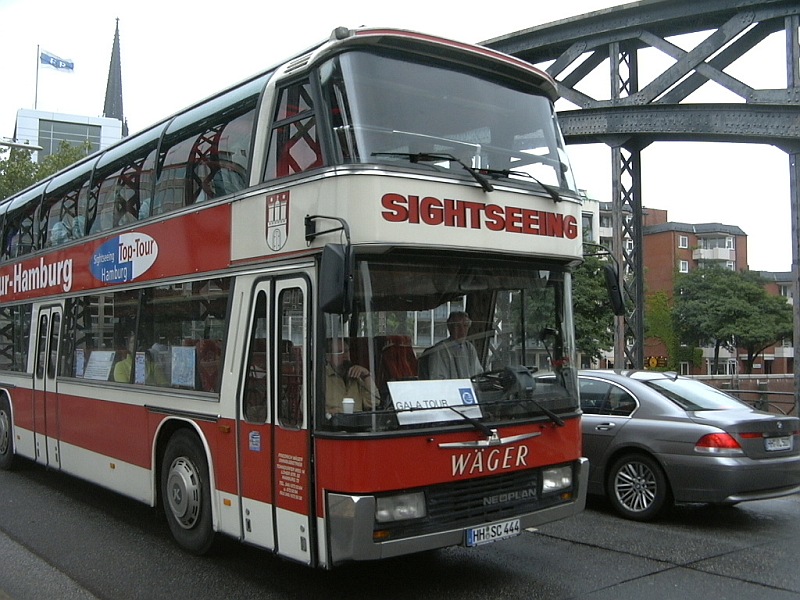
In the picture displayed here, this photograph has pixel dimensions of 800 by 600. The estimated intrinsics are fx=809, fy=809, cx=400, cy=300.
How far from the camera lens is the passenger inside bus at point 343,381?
5.25 metres

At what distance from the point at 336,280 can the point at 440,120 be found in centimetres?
175

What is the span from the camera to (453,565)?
663 centimetres

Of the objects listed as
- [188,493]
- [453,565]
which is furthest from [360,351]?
[188,493]

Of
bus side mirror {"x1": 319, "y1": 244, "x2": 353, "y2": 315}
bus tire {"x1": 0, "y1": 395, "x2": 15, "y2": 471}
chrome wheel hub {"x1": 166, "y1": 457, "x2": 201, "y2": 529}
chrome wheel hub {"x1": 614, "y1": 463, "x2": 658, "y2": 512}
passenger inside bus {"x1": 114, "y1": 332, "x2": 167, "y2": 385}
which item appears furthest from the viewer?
bus tire {"x1": 0, "y1": 395, "x2": 15, "y2": 471}

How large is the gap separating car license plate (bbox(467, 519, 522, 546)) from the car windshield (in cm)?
341

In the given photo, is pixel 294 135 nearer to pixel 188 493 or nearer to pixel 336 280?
pixel 336 280

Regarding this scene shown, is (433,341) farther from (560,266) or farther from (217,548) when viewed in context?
(217,548)

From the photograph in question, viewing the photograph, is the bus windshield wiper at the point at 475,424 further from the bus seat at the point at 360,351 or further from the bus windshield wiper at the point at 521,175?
the bus windshield wiper at the point at 521,175

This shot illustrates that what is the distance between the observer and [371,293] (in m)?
5.29

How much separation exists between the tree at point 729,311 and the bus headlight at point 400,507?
67659 millimetres

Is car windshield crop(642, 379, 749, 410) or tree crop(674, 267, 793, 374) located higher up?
tree crop(674, 267, 793, 374)

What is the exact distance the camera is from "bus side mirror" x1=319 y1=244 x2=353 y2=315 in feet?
15.6

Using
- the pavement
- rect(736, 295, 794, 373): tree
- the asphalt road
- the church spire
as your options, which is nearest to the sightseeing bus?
the asphalt road

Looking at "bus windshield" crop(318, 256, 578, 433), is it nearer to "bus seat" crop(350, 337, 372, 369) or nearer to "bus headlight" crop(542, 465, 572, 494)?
"bus seat" crop(350, 337, 372, 369)
